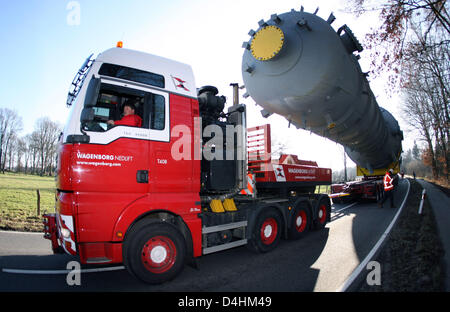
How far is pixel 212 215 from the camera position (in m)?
4.55

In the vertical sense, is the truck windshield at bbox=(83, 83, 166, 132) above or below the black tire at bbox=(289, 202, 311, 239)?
above

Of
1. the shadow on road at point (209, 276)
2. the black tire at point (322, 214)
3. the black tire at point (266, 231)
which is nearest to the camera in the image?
the shadow on road at point (209, 276)

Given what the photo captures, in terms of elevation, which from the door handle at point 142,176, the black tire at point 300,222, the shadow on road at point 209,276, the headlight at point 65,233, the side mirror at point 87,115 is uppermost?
the side mirror at point 87,115

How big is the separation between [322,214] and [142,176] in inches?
233

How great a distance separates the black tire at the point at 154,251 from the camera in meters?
3.40

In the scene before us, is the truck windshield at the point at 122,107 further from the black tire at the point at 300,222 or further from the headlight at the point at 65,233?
the black tire at the point at 300,222

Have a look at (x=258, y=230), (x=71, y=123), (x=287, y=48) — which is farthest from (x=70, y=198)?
(x=287, y=48)

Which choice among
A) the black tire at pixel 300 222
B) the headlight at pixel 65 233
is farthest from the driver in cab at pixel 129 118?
the black tire at pixel 300 222

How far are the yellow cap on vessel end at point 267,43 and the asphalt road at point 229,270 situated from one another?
3.84 meters

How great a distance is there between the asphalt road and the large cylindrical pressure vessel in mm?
2827

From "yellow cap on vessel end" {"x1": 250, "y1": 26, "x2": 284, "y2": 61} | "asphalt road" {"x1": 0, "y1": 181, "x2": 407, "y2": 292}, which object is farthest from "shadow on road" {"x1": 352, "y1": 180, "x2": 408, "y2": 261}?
"yellow cap on vessel end" {"x1": 250, "y1": 26, "x2": 284, "y2": 61}

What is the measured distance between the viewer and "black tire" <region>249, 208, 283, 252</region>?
5105 mm

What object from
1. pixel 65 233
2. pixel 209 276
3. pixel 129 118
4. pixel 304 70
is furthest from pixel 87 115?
pixel 304 70

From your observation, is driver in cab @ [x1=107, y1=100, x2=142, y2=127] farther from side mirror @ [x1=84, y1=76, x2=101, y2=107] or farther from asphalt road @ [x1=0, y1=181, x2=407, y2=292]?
asphalt road @ [x1=0, y1=181, x2=407, y2=292]
